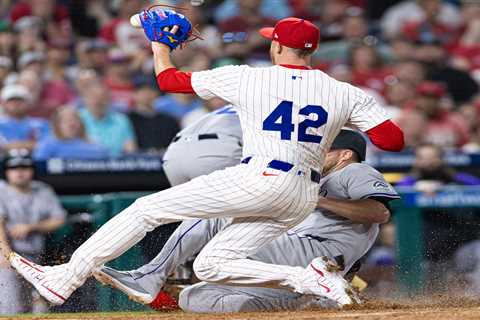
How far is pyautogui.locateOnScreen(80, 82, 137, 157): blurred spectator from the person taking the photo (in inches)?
381

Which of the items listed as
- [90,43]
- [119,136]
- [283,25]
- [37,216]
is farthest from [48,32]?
[283,25]

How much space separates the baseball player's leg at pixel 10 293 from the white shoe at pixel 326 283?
2.11 m

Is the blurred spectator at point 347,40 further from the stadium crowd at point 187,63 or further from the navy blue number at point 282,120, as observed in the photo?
the navy blue number at point 282,120

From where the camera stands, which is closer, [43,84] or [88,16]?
[43,84]

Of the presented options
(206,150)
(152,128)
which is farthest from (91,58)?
(206,150)

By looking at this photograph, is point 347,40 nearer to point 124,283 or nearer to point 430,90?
point 430,90

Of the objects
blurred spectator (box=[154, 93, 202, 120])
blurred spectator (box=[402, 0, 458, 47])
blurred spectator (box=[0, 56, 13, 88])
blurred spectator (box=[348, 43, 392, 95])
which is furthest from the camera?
blurred spectator (box=[402, 0, 458, 47])

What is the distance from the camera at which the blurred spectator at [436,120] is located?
33.8ft

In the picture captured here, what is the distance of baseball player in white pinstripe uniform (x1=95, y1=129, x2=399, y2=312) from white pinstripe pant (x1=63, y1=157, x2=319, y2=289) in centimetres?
36

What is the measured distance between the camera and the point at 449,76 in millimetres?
11531

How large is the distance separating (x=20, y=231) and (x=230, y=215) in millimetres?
3270

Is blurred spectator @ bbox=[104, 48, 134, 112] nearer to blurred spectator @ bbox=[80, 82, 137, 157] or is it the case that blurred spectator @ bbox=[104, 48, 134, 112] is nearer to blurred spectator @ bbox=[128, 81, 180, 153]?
blurred spectator @ bbox=[128, 81, 180, 153]

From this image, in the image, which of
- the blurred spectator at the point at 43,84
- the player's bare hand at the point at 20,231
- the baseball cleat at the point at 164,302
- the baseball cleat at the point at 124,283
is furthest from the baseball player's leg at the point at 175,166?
the blurred spectator at the point at 43,84

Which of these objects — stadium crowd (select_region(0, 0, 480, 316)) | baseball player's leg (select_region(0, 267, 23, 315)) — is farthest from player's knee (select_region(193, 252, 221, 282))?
stadium crowd (select_region(0, 0, 480, 316))
